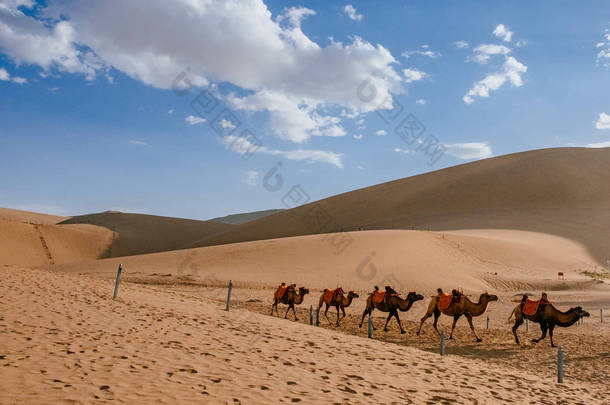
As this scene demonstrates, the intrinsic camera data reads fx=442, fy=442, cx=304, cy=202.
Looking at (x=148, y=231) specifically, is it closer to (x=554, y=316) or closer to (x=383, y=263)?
(x=383, y=263)

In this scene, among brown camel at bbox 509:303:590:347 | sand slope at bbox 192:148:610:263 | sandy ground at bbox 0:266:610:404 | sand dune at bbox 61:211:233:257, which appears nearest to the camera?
sandy ground at bbox 0:266:610:404

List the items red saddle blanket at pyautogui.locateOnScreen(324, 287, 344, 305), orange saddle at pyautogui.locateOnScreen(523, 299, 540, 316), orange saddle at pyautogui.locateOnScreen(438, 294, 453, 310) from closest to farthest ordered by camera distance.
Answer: orange saddle at pyautogui.locateOnScreen(523, 299, 540, 316)
orange saddle at pyautogui.locateOnScreen(438, 294, 453, 310)
red saddle blanket at pyautogui.locateOnScreen(324, 287, 344, 305)

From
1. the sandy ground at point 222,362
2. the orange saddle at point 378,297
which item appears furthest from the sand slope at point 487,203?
the sandy ground at point 222,362

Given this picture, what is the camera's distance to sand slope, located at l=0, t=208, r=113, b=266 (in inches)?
1962

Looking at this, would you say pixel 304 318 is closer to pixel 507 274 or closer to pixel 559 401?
pixel 559 401

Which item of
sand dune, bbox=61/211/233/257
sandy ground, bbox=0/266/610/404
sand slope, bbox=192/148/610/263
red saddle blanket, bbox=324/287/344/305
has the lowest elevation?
sandy ground, bbox=0/266/610/404

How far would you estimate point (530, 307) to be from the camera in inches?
585

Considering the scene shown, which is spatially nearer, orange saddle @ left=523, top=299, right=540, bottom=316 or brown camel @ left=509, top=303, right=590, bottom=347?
brown camel @ left=509, top=303, right=590, bottom=347

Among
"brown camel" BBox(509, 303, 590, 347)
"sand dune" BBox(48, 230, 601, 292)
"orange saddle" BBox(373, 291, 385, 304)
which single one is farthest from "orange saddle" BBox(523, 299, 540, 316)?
"sand dune" BBox(48, 230, 601, 292)

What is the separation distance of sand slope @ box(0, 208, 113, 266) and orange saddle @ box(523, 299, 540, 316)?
49600 millimetres

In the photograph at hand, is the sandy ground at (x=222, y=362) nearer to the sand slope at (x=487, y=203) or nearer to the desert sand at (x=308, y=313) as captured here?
the desert sand at (x=308, y=313)

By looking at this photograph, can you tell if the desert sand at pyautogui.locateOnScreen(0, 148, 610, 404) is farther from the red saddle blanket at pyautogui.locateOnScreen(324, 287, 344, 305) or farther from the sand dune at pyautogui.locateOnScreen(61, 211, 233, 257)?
the sand dune at pyautogui.locateOnScreen(61, 211, 233, 257)

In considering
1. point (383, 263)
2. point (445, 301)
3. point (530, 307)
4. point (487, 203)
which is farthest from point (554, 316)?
point (487, 203)

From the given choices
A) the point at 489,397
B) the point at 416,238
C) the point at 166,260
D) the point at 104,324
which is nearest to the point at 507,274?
the point at 416,238
